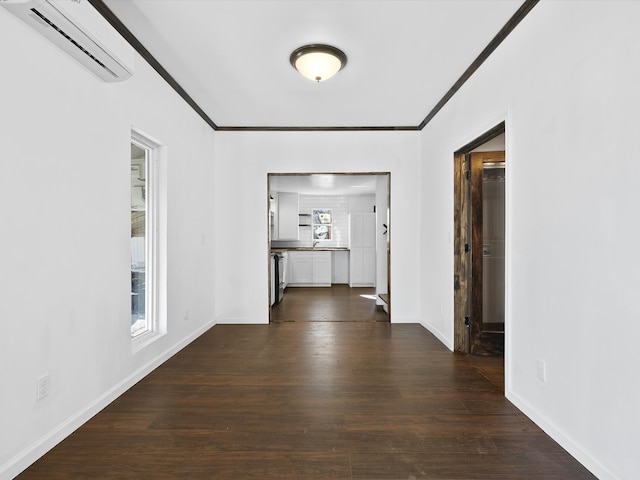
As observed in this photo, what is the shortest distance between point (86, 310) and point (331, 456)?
1.70 meters

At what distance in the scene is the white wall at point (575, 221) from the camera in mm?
1590

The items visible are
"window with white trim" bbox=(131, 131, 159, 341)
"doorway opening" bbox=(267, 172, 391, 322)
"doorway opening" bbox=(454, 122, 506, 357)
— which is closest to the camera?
"window with white trim" bbox=(131, 131, 159, 341)

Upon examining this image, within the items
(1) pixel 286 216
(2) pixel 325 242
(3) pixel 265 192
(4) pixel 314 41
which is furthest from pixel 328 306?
(4) pixel 314 41

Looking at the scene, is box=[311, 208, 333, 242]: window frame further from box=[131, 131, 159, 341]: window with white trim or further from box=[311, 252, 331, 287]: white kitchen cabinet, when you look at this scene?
box=[131, 131, 159, 341]: window with white trim

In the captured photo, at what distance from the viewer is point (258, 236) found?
491 centimetres

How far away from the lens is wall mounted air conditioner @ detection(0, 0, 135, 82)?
1.71 metres

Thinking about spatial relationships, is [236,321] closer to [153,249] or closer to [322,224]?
[153,249]

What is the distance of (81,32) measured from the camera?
1.93 m

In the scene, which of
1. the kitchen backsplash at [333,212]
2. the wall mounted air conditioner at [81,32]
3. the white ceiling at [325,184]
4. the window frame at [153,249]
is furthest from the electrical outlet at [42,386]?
the kitchen backsplash at [333,212]

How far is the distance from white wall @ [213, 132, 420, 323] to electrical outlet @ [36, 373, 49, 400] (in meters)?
2.96

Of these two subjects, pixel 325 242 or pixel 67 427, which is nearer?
pixel 67 427

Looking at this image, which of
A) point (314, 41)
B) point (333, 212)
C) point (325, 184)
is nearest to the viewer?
point (314, 41)

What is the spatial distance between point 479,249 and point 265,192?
9.03ft

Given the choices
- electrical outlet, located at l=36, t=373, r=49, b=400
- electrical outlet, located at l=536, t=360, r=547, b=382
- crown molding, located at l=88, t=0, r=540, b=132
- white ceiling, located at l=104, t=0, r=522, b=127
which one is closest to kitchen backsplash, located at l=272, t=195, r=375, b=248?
crown molding, located at l=88, t=0, r=540, b=132
